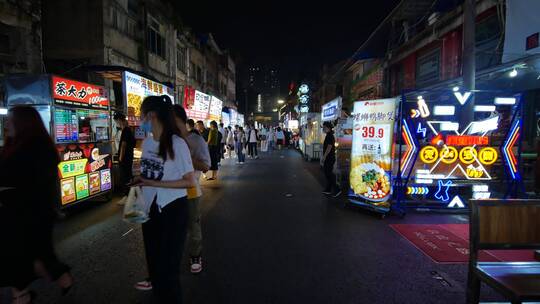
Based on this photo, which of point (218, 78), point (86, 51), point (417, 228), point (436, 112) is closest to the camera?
point (417, 228)

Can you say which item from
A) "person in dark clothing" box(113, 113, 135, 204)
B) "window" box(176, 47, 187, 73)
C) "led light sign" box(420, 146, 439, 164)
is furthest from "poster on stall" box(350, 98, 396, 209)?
"window" box(176, 47, 187, 73)

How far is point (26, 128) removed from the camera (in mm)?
2777

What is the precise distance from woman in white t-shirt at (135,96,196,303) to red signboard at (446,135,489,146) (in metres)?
5.99

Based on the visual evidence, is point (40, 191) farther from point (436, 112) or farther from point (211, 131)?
point (211, 131)

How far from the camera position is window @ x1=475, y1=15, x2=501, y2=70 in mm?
10273

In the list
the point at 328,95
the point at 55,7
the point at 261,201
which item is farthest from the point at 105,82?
the point at 328,95

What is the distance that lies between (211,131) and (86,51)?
7.22 metres

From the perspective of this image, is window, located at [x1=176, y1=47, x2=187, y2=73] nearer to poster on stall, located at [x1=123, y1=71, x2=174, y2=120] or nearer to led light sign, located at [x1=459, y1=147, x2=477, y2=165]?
poster on stall, located at [x1=123, y1=71, x2=174, y2=120]

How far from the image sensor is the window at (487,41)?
1027 cm

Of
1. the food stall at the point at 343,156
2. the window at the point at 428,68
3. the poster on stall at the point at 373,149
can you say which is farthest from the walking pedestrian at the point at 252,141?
the poster on stall at the point at 373,149

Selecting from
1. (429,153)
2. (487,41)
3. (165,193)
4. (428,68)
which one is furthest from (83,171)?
(428,68)

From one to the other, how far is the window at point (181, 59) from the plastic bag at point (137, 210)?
22744 millimetres

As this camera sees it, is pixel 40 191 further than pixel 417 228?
No

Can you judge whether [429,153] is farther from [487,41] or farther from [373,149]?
[487,41]
